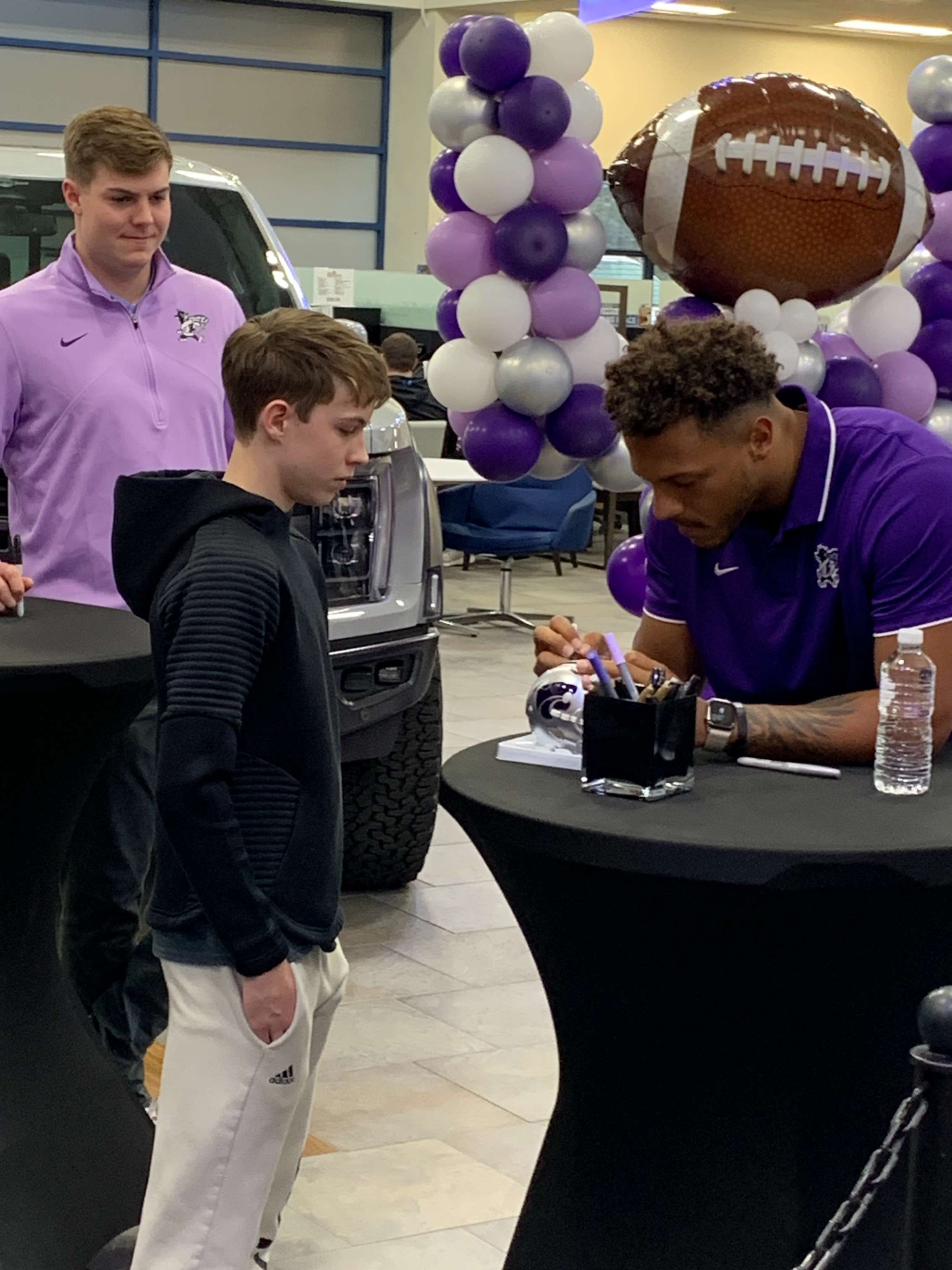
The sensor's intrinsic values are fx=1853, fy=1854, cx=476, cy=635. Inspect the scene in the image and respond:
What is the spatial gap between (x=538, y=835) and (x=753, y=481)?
66 centimetres

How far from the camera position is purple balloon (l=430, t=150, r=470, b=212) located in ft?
16.9

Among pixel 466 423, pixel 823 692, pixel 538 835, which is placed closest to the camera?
pixel 538 835

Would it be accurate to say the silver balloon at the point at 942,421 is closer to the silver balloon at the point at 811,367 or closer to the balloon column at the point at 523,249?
the silver balloon at the point at 811,367

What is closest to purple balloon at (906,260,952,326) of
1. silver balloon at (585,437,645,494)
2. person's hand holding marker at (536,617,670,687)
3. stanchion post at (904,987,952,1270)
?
silver balloon at (585,437,645,494)

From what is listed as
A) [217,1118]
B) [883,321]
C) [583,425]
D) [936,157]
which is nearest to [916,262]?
[936,157]

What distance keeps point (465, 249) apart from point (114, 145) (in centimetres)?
198

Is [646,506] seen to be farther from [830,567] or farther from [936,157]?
[830,567]

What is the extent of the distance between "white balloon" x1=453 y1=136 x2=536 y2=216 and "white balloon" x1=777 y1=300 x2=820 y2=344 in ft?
3.26

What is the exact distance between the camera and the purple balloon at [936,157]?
4914 mm

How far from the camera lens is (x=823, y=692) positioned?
2.61 m

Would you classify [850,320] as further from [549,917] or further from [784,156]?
[549,917]

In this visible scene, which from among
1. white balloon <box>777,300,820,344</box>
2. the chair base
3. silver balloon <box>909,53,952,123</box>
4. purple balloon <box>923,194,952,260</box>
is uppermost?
silver balloon <box>909,53,952,123</box>

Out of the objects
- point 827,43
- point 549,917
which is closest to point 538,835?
point 549,917

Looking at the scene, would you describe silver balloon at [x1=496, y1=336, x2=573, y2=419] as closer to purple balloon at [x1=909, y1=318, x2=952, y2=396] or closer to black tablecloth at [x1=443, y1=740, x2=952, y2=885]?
purple balloon at [x1=909, y1=318, x2=952, y2=396]
